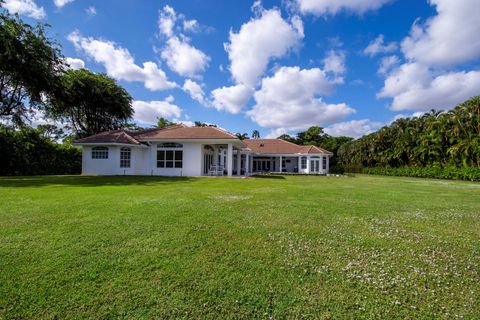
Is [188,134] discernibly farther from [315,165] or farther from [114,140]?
[315,165]

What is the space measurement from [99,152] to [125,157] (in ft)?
7.05

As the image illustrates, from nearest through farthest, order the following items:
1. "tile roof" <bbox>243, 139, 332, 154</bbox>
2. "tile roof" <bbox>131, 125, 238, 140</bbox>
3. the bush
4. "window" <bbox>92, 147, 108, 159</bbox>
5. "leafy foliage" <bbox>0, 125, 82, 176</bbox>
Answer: "tile roof" <bbox>131, 125, 238, 140</bbox>
"leafy foliage" <bbox>0, 125, 82, 176</bbox>
"window" <bbox>92, 147, 108, 159</bbox>
the bush
"tile roof" <bbox>243, 139, 332, 154</bbox>

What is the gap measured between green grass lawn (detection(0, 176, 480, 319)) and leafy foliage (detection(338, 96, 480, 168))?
26327mm

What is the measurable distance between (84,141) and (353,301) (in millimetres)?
23420

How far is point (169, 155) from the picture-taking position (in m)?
22.4

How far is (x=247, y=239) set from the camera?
4898mm

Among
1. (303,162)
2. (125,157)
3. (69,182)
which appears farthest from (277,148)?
(69,182)

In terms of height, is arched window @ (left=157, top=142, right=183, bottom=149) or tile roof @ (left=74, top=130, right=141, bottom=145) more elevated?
tile roof @ (left=74, top=130, right=141, bottom=145)

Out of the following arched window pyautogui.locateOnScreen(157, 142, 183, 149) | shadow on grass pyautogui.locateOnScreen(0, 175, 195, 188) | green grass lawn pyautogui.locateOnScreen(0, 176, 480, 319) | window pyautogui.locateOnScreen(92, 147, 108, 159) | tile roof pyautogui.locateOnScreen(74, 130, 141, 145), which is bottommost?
green grass lawn pyautogui.locateOnScreen(0, 176, 480, 319)

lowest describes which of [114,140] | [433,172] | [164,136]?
[433,172]

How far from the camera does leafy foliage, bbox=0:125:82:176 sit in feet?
69.7

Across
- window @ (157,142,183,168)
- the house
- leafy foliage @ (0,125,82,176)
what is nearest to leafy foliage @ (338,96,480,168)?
the house

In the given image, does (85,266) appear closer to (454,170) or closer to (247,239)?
(247,239)

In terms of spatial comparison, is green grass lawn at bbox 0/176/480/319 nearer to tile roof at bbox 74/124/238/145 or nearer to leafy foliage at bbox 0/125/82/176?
tile roof at bbox 74/124/238/145
